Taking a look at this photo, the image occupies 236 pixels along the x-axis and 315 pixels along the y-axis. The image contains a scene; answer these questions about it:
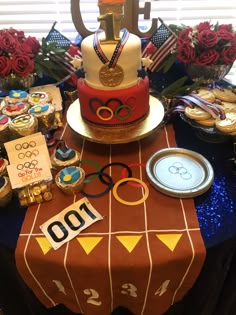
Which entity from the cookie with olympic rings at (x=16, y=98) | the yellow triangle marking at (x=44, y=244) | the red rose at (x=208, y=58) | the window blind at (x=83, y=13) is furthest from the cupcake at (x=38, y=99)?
the window blind at (x=83, y=13)

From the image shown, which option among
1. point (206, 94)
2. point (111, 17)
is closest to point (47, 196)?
point (111, 17)

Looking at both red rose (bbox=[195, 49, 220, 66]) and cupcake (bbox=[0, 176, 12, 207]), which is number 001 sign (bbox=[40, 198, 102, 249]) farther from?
red rose (bbox=[195, 49, 220, 66])

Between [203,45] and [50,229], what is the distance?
2.86 ft

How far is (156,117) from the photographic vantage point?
1.08 m

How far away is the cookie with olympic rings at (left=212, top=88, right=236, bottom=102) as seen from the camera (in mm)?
1125

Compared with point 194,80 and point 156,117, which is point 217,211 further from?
point 194,80

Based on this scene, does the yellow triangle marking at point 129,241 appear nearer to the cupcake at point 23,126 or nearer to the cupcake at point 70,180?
the cupcake at point 70,180

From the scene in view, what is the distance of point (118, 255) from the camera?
2.48ft

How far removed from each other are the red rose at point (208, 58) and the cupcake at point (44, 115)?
61 centimetres

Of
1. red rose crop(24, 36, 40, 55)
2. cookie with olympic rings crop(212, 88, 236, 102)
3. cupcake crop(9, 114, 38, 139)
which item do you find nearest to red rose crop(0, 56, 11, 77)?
red rose crop(24, 36, 40, 55)

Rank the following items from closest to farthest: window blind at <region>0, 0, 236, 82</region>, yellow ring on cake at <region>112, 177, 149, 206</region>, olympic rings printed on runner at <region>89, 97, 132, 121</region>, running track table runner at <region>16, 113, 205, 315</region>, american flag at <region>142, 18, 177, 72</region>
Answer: running track table runner at <region>16, 113, 205, 315</region>, yellow ring on cake at <region>112, 177, 149, 206</region>, olympic rings printed on runner at <region>89, 97, 132, 121</region>, american flag at <region>142, 18, 177, 72</region>, window blind at <region>0, 0, 236, 82</region>

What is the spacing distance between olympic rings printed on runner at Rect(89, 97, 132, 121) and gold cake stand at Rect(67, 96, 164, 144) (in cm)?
4

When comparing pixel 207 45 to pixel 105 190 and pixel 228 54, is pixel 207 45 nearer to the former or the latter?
pixel 228 54

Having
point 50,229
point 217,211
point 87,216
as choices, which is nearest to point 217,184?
point 217,211
